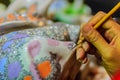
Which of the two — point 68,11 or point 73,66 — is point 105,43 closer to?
point 73,66

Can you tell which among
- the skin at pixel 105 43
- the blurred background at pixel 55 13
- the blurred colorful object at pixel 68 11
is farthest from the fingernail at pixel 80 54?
the blurred colorful object at pixel 68 11

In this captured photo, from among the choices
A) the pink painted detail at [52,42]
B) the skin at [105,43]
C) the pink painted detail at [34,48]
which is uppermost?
the pink painted detail at [34,48]

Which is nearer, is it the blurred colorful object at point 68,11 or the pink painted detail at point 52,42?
the pink painted detail at point 52,42

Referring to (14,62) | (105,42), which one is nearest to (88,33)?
(105,42)

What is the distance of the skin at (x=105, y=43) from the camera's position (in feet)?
1.58

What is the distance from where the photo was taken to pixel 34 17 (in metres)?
0.74

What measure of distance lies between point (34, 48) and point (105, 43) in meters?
0.13

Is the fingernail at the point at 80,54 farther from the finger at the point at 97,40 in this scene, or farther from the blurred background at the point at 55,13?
the blurred background at the point at 55,13

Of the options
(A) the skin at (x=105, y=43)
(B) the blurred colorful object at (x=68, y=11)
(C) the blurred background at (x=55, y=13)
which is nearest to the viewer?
(A) the skin at (x=105, y=43)

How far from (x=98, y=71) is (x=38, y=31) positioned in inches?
6.6

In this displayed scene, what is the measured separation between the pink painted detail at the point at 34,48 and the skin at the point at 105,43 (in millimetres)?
74

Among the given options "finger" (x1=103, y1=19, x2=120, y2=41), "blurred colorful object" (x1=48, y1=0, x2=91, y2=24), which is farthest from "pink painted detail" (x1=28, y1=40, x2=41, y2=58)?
"blurred colorful object" (x1=48, y1=0, x2=91, y2=24)

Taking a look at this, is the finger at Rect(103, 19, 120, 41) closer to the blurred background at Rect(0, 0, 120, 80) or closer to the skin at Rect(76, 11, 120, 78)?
the skin at Rect(76, 11, 120, 78)

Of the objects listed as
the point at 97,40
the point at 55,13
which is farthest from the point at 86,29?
the point at 55,13
